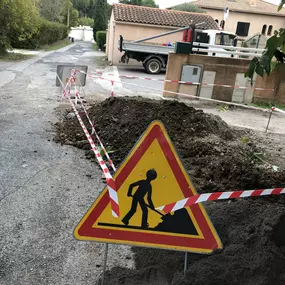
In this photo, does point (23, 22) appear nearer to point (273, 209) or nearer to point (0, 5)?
point (0, 5)

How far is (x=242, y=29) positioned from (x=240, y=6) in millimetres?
3441

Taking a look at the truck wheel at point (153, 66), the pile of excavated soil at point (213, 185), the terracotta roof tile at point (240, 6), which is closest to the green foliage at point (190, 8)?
the terracotta roof tile at point (240, 6)

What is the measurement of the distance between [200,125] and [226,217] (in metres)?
3.36

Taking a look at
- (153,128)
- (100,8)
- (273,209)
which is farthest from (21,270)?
(100,8)

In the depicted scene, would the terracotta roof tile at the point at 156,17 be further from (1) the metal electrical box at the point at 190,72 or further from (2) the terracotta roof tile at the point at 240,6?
(2) the terracotta roof tile at the point at 240,6

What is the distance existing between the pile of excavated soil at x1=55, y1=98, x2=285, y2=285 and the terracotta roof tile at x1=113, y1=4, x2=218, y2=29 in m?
17.2

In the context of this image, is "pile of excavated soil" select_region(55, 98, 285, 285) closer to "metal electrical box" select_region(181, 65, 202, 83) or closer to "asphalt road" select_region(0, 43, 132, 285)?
"asphalt road" select_region(0, 43, 132, 285)

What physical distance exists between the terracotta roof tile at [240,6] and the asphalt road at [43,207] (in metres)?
41.3

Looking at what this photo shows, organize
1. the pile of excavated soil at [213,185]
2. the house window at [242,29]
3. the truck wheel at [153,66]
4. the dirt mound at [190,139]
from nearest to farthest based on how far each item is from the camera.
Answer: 1. the pile of excavated soil at [213,185]
2. the dirt mound at [190,139]
3. the truck wheel at [153,66]
4. the house window at [242,29]

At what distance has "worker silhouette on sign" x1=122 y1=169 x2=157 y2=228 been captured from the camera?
2.42 meters

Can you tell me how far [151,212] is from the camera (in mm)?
2467

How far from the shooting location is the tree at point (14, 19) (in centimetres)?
2045

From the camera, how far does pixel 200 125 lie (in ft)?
21.1

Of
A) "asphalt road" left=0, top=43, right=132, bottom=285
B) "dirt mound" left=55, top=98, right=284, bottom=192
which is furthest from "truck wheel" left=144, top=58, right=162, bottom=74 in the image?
"asphalt road" left=0, top=43, right=132, bottom=285
